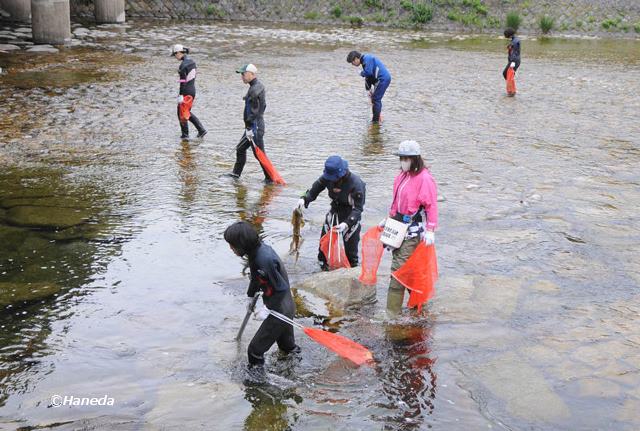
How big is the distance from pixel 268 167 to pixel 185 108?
9.83ft

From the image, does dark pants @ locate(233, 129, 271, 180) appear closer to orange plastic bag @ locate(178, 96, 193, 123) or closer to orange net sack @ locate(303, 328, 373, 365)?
orange plastic bag @ locate(178, 96, 193, 123)

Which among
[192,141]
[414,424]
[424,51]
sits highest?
[424,51]

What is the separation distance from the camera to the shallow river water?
599cm

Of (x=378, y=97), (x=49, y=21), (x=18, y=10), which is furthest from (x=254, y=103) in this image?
(x=18, y=10)

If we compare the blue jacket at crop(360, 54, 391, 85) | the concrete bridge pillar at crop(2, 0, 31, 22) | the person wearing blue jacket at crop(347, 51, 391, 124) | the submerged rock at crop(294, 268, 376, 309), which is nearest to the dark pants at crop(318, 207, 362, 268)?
the submerged rock at crop(294, 268, 376, 309)

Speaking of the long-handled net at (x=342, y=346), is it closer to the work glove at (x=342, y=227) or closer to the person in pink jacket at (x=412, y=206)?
the person in pink jacket at (x=412, y=206)

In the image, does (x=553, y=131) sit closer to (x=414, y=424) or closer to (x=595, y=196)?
(x=595, y=196)

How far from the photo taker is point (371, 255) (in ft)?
26.1

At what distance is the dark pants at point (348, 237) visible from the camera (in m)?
8.31

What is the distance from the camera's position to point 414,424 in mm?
5676

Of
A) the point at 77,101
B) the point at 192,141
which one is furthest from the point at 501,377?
the point at 77,101

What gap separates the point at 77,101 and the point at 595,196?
1142cm

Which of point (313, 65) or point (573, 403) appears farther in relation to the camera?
point (313, 65)

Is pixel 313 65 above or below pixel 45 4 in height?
below
